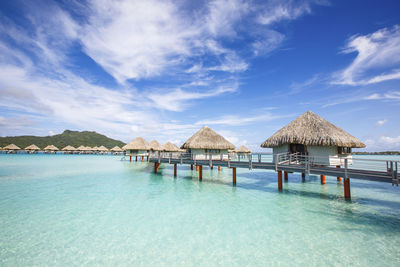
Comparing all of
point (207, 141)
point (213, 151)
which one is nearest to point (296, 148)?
point (213, 151)

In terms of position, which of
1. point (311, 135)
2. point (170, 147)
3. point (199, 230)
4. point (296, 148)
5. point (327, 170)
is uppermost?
point (311, 135)

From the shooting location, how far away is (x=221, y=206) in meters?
9.18

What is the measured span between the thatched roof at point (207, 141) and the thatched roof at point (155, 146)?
22565mm

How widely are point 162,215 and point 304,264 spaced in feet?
17.4

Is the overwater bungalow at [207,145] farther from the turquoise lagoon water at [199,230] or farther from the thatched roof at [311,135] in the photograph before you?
the turquoise lagoon water at [199,230]

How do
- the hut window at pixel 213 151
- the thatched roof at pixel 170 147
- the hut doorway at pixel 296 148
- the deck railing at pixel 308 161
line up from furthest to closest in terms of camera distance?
the thatched roof at pixel 170 147, the hut window at pixel 213 151, the hut doorway at pixel 296 148, the deck railing at pixel 308 161

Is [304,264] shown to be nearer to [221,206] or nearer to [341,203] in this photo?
[221,206]

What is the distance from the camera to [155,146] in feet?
136

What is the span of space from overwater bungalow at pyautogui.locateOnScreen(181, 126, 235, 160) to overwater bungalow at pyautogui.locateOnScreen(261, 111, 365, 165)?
5095 millimetres

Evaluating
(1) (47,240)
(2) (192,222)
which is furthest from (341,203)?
(1) (47,240)

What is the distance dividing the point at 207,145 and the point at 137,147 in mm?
23253

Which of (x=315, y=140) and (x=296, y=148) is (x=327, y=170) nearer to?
(x=315, y=140)

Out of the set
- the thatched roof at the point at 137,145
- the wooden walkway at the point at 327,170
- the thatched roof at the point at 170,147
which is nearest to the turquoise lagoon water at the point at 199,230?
the wooden walkway at the point at 327,170

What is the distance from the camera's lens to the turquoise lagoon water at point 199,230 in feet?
16.2
